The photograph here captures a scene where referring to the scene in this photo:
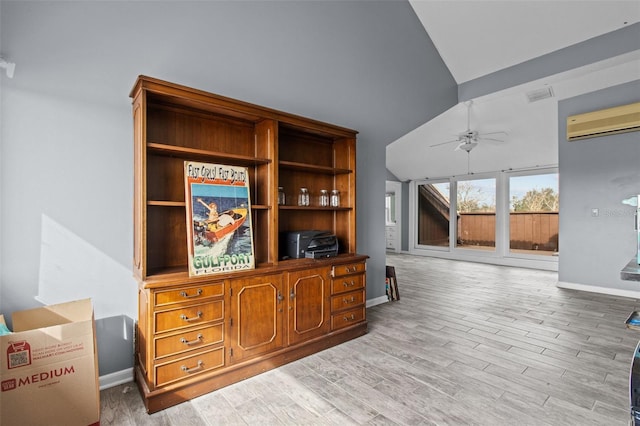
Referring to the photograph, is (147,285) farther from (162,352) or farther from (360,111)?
(360,111)

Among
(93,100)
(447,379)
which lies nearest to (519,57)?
(447,379)

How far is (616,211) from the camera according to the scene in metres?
4.74

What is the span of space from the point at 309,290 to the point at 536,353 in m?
2.11

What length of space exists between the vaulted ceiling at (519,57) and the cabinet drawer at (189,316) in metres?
4.27

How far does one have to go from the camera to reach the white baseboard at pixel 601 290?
461cm

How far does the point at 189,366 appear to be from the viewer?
208 centimetres

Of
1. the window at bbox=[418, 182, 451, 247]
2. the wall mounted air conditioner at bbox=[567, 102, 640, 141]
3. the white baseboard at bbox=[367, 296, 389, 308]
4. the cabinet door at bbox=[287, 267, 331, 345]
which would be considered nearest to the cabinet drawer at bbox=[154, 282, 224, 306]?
the cabinet door at bbox=[287, 267, 331, 345]

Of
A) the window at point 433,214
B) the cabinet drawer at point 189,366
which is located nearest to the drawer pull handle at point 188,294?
the cabinet drawer at point 189,366

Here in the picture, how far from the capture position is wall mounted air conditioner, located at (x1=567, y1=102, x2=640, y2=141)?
446 cm

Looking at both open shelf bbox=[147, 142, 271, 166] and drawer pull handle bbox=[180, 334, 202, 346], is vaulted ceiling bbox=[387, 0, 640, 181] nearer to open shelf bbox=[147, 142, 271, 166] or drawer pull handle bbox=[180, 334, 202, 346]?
open shelf bbox=[147, 142, 271, 166]

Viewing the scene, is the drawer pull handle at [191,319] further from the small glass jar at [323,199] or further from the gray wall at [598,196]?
the gray wall at [598,196]

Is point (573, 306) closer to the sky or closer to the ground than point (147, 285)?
closer to the ground

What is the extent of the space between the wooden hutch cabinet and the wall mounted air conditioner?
4.20 meters

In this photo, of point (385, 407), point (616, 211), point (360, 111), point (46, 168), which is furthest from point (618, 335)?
point (46, 168)
